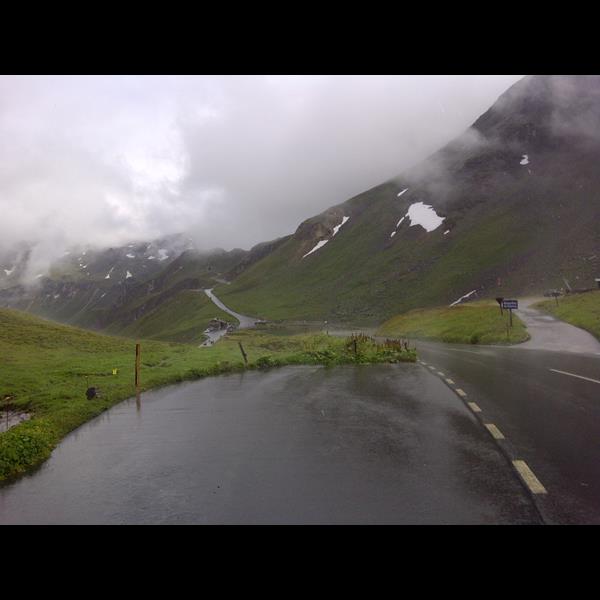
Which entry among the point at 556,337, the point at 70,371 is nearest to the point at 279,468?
the point at 70,371

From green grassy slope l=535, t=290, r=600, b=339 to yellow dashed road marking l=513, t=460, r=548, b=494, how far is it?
26842 mm

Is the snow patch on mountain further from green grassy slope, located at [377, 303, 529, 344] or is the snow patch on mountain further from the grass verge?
the grass verge

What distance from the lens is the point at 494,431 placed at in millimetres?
9125

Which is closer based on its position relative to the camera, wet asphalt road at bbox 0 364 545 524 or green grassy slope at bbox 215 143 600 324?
wet asphalt road at bbox 0 364 545 524

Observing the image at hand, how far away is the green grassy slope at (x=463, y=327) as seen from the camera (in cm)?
3641

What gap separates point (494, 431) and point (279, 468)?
13.5 ft

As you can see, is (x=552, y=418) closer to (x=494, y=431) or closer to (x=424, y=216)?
(x=494, y=431)

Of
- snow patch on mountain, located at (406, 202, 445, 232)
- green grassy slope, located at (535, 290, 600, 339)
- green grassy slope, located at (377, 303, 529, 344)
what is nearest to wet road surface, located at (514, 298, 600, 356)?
green grassy slope, located at (535, 290, 600, 339)

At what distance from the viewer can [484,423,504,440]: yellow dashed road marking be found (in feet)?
28.6

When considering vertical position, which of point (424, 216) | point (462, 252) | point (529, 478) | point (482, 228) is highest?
point (424, 216)

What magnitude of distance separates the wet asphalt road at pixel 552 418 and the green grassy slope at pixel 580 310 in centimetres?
1519

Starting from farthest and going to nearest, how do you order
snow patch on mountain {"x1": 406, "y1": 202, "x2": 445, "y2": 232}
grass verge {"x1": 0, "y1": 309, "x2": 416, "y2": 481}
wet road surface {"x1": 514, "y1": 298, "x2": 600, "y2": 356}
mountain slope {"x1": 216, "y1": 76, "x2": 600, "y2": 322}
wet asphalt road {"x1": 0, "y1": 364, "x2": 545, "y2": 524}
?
snow patch on mountain {"x1": 406, "y1": 202, "x2": 445, "y2": 232}
mountain slope {"x1": 216, "y1": 76, "x2": 600, "y2": 322}
wet road surface {"x1": 514, "y1": 298, "x2": 600, "y2": 356}
grass verge {"x1": 0, "y1": 309, "x2": 416, "y2": 481}
wet asphalt road {"x1": 0, "y1": 364, "x2": 545, "y2": 524}

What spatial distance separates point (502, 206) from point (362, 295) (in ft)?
142
